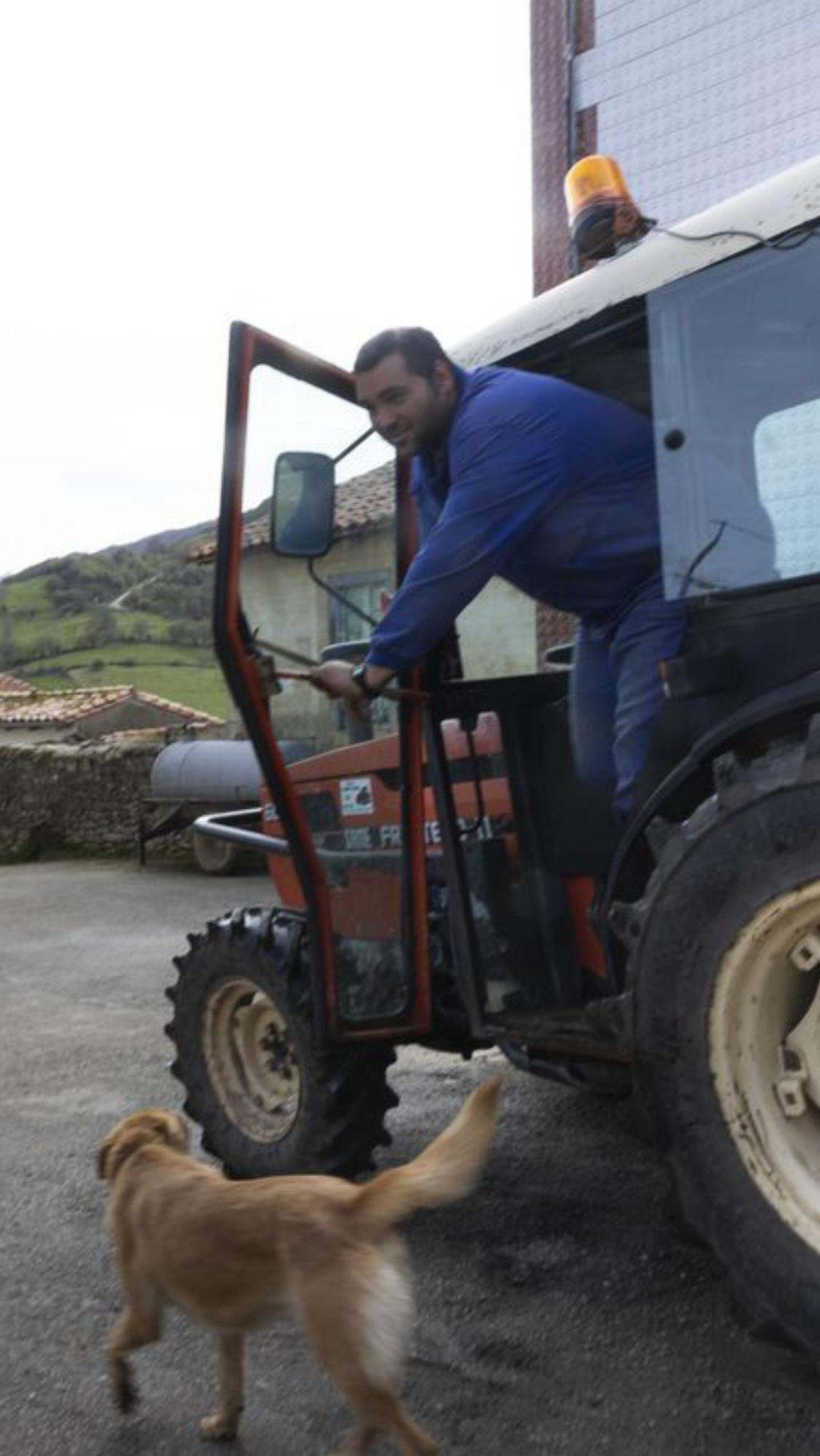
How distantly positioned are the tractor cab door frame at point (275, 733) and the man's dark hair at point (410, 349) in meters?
0.28

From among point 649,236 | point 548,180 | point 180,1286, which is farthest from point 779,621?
point 548,180

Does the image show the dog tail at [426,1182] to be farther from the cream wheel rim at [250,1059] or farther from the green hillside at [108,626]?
the green hillside at [108,626]

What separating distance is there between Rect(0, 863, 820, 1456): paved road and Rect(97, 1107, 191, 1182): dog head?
1.35 ft

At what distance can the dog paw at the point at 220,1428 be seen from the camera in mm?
2734

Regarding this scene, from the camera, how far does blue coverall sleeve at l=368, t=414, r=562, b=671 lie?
3.05 m

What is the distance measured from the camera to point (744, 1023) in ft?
8.40

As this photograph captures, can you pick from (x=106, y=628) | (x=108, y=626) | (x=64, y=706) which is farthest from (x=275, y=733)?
(x=108, y=626)

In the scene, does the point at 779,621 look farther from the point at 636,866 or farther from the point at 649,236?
the point at 649,236

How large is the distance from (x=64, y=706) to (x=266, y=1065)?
105ft

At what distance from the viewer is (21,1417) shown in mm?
2818

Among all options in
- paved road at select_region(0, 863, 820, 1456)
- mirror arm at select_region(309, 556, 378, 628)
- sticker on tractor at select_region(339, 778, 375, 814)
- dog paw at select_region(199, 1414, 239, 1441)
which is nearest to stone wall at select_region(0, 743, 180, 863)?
paved road at select_region(0, 863, 820, 1456)

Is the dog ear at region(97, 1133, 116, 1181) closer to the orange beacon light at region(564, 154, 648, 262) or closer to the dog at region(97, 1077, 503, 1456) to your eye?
the dog at region(97, 1077, 503, 1456)

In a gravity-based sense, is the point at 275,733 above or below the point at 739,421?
below

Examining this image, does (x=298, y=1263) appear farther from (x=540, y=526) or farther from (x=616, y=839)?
(x=540, y=526)
